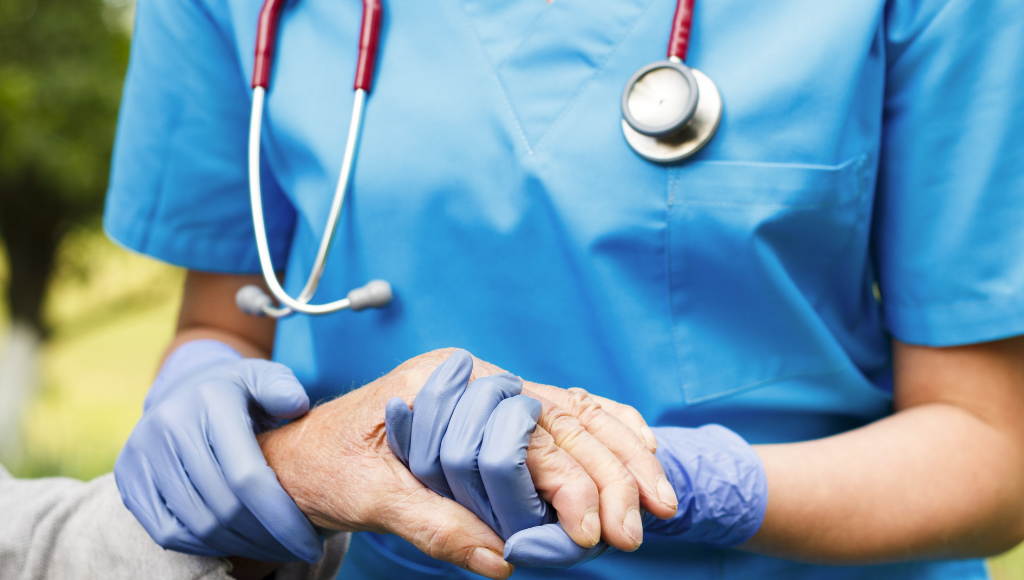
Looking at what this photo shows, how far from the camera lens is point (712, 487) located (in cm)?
70

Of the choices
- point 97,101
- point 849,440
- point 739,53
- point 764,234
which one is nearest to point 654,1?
point 739,53

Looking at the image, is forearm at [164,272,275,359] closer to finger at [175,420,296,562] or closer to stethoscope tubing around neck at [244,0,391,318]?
stethoscope tubing around neck at [244,0,391,318]

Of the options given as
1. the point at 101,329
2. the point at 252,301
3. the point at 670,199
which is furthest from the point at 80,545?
the point at 101,329

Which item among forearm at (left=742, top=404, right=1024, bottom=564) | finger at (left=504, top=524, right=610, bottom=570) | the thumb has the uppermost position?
the thumb

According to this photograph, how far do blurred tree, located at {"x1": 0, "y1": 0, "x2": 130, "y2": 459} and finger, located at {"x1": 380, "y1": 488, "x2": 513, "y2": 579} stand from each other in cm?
426

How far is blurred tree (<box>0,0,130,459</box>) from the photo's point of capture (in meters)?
4.31

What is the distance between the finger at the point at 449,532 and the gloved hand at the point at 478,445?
1cm

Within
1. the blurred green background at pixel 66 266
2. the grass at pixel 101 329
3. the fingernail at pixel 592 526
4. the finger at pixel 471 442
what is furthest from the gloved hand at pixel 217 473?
the grass at pixel 101 329

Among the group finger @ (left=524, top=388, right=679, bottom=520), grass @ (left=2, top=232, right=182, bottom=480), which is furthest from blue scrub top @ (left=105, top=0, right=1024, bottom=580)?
grass @ (left=2, top=232, right=182, bottom=480)

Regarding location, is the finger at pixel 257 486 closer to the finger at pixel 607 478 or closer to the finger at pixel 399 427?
the finger at pixel 399 427

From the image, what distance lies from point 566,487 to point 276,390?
1.20ft

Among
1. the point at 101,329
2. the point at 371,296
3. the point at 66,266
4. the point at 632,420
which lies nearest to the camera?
the point at 632,420

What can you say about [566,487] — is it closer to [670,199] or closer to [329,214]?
[670,199]

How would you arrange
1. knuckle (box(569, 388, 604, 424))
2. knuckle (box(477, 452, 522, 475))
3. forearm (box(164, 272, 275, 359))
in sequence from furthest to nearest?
forearm (box(164, 272, 275, 359)) → knuckle (box(569, 388, 604, 424)) → knuckle (box(477, 452, 522, 475))
